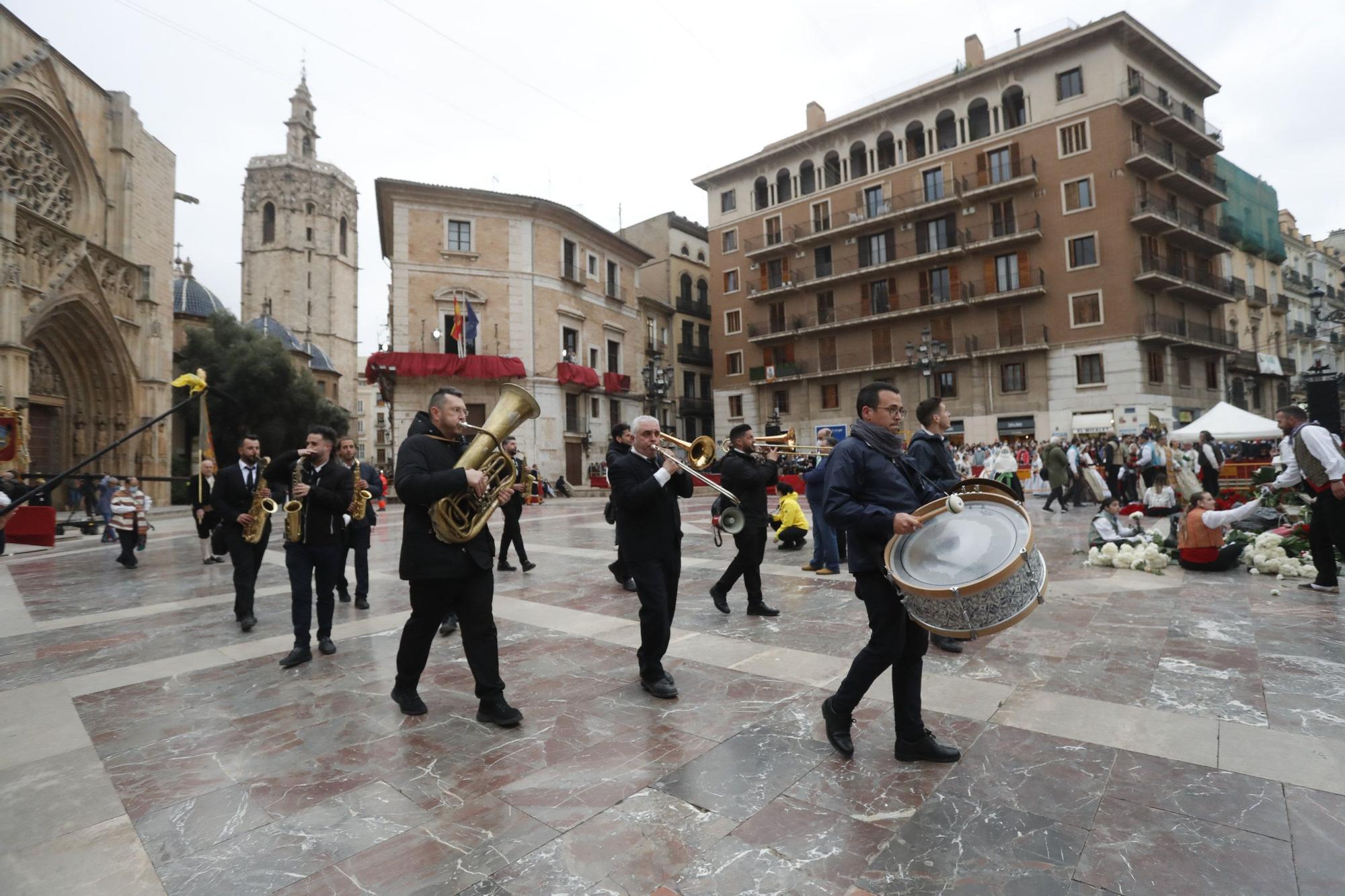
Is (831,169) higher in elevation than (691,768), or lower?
higher

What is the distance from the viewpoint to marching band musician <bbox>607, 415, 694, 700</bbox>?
429cm

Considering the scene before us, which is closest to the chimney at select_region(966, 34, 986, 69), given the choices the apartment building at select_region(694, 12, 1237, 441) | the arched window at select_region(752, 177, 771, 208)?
the apartment building at select_region(694, 12, 1237, 441)

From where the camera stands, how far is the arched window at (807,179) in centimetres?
3878

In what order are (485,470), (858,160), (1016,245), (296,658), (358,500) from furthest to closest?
(858,160), (1016,245), (358,500), (296,658), (485,470)

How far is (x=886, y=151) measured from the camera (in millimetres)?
36156

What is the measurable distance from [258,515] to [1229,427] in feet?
69.7

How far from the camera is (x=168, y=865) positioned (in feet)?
8.50

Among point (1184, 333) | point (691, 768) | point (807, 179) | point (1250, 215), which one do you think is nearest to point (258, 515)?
point (691, 768)

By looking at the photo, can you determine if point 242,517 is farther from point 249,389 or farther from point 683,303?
point 683,303

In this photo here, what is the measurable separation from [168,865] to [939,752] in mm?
3221

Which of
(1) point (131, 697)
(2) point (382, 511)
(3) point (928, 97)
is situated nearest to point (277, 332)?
(2) point (382, 511)

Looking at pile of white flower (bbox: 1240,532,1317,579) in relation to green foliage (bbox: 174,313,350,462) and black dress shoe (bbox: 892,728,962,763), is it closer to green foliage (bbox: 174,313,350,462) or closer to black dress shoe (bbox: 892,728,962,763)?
black dress shoe (bbox: 892,728,962,763)

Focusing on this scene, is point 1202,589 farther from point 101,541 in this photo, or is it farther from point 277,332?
point 277,332

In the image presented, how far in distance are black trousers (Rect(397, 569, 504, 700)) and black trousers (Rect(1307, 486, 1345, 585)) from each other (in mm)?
7287
